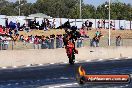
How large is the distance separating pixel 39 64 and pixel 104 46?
7.48 metres

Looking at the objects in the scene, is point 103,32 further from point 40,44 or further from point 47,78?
point 47,78

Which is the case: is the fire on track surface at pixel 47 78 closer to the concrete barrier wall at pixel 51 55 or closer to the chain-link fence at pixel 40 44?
the concrete barrier wall at pixel 51 55

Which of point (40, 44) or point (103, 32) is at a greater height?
point (40, 44)

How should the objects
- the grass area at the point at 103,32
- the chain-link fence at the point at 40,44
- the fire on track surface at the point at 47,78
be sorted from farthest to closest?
the grass area at the point at 103,32, the chain-link fence at the point at 40,44, the fire on track surface at the point at 47,78

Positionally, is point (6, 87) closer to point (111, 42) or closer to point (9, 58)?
point (9, 58)

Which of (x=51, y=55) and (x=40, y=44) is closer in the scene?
(x=51, y=55)

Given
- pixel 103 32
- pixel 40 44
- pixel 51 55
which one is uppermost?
pixel 40 44

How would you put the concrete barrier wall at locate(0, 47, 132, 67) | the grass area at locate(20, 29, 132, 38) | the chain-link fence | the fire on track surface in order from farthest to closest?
the grass area at locate(20, 29, 132, 38), the chain-link fence, the concrete barrier wall at locate(0, 47, 132, 67), the fire on track surface

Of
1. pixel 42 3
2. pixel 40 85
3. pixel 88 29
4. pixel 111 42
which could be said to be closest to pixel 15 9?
pixel 42 3

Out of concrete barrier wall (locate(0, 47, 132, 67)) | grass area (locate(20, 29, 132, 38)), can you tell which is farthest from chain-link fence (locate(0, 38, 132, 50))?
grass area (locate(20, 29, 132, 38))

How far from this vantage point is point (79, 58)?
1212 inches

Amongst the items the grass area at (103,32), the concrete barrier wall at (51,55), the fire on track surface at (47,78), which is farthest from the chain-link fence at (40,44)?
the grass area at (103,32)

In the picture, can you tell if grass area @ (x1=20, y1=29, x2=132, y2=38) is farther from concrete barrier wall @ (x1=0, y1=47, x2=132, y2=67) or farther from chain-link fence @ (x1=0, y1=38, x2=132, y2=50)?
concrete barrier wall @ (x1=0, y1=47, x2=132, y2=67)

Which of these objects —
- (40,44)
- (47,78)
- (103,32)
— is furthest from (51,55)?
(103,32)
